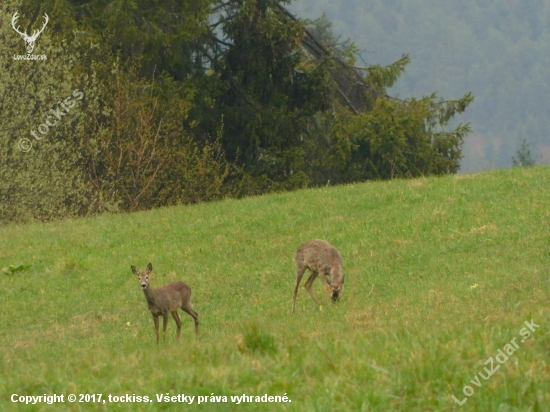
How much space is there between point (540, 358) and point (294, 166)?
29971 millimetres

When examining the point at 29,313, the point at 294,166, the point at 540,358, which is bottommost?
the point at 29,313

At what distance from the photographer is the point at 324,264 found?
14.7 m

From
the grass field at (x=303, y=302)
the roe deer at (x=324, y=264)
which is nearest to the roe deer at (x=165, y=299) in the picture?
the grass field at (x=303, y=302)

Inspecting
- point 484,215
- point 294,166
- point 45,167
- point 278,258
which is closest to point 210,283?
point 278,258

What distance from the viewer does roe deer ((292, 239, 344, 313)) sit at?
1460 centimetres

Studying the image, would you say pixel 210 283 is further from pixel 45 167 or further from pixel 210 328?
pixel 45 167

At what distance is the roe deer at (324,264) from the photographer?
14602 mm

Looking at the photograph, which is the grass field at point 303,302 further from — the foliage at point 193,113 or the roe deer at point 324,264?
the foliage at point 193,113

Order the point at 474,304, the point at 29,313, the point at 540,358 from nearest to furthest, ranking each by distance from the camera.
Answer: the point at 540,358 < the point at 474,304 < the point at 29,313

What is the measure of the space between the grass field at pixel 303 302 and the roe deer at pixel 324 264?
0.34 metres

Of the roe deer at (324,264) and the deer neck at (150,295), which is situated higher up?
the roe deer at (324,264)

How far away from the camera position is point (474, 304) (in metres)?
13.1

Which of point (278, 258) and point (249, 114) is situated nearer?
point (278, 258)

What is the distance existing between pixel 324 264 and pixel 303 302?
3.90 ft
